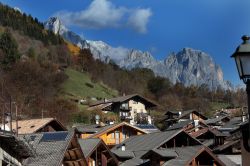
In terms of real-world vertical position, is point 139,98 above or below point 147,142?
above

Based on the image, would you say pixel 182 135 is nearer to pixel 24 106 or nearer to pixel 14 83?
pixel 24 106

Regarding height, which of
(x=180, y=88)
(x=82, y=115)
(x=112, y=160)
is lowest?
(x=112, y=160)

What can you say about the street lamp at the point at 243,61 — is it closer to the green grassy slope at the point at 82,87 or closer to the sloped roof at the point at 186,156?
the sloped roof at the point at 186,156

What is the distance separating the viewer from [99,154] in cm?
4275

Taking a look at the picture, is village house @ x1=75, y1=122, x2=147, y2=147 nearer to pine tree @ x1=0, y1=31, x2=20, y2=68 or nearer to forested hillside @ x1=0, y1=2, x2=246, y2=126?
forested hillside @ x1=0, y1=2, x2=246, y2=126

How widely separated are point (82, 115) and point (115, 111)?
55.7 feet

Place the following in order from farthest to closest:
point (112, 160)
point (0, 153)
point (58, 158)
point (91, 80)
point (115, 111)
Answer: point (91, 80), point (115, 111), point (112, 160), point (58, 158), point (0, 153)

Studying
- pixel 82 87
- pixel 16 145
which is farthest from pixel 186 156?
pixel 82 87

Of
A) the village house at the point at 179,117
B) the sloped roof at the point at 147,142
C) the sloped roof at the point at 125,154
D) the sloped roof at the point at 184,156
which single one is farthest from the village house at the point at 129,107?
the sloped roof at the point at 184,156

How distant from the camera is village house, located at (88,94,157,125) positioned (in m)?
97.9

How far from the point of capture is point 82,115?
86.9m

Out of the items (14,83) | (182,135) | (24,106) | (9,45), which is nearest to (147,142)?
(182,135)

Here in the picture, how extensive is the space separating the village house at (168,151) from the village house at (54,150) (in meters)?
8.96

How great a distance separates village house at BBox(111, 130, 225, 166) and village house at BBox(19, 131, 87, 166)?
896 cm
